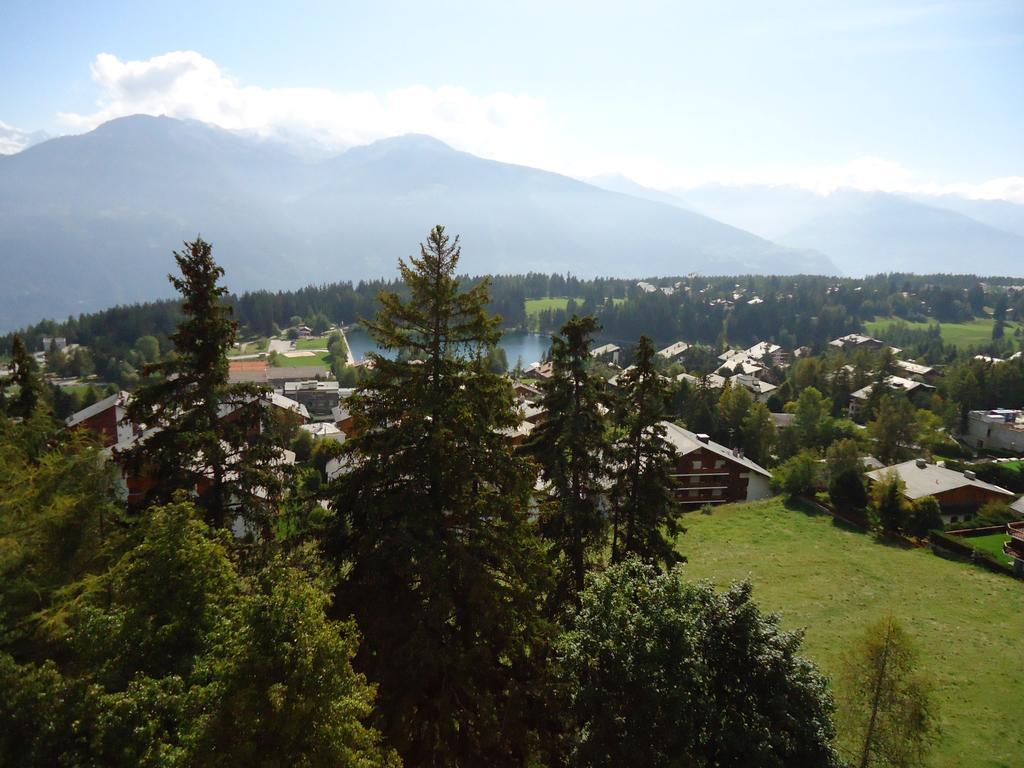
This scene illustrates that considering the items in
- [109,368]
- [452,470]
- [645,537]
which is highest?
[452,470]

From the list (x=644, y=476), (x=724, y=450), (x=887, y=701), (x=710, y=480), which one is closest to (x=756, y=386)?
(x=724, y=450)

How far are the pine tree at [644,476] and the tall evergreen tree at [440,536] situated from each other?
5.02 m

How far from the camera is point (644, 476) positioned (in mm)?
16547

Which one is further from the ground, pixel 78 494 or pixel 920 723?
pixel 78 494

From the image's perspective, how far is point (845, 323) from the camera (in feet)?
570

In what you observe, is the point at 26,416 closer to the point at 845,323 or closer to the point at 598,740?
the point at 598,740

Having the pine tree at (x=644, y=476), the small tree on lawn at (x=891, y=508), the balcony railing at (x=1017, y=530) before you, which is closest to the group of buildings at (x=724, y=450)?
the balcony railing at (x=1017, y=530)

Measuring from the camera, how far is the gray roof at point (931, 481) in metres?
42.0

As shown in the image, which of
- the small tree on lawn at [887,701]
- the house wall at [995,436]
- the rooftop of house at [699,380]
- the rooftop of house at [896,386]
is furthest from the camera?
the rooftop of house at [896,386]

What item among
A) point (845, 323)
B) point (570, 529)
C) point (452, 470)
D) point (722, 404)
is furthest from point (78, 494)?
point (845, 323)

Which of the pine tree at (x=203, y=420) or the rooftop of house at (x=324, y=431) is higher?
the pine tree at (x=203, y=420)

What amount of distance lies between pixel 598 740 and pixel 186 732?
5.52 m

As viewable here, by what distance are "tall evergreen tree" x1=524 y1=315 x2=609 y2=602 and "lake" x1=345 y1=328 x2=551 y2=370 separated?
117m

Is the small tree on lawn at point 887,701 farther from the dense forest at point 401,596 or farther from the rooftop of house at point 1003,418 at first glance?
the rooftop of house at point 1003,418
